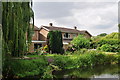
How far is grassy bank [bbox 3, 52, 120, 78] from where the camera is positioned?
9750 mm

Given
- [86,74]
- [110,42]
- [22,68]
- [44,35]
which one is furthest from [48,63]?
[44,35]

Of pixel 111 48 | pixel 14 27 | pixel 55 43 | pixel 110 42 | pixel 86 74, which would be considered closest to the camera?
pixel 14 27

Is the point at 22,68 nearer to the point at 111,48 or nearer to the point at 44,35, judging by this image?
the point at 111,48

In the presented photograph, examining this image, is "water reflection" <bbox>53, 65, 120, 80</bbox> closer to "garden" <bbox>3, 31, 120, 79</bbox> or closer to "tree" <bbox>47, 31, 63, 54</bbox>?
"garden" <bbox>3, 31, 120, 79</bbox>

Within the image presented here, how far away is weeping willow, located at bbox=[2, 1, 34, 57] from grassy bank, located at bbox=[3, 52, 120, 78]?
3.12 ft

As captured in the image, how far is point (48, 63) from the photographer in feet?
41.2

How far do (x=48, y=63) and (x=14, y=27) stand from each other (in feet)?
16.0

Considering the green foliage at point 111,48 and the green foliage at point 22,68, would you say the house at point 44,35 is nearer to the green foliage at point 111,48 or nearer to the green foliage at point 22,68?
the green foliage at point 111,48

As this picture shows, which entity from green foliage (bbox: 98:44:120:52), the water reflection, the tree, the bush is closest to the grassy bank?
the water reflection

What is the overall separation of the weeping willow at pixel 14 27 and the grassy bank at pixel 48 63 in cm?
95

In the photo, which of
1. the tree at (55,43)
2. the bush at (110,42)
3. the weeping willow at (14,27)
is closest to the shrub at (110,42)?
the bush at (110,42)

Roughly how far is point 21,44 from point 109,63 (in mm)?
11594

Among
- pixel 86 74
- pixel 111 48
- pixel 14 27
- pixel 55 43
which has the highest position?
pixel 14 27

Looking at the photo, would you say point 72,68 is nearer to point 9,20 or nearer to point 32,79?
point 32,79
